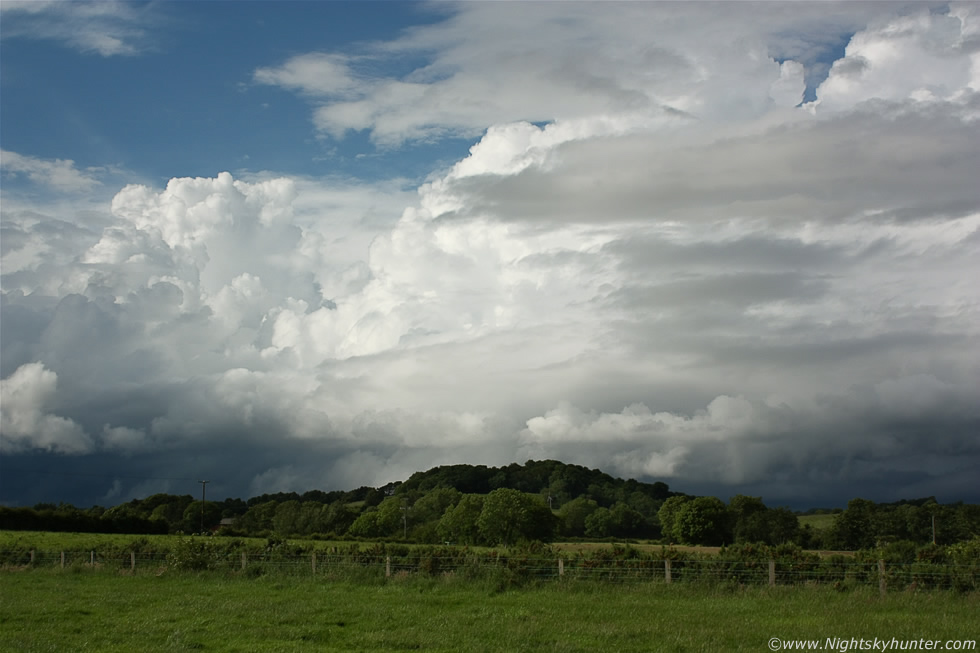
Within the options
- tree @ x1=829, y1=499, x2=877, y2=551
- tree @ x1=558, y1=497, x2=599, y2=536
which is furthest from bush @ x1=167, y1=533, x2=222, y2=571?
tree @ x1=558, y1=497, x2=599, y2=536

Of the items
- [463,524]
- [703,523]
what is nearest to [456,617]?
[463,524]

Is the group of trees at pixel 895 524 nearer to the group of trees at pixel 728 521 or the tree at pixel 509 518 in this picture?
the group of trees at pixel 728 521

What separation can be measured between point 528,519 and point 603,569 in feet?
199

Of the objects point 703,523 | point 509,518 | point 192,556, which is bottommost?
point 703,523

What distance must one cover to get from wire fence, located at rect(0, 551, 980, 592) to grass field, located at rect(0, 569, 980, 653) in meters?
1.18

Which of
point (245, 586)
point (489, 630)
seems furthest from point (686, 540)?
point (489, 630)

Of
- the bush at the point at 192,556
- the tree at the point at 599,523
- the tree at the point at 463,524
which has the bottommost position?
the tree at the point at 599,523

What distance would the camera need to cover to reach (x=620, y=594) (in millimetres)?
25359

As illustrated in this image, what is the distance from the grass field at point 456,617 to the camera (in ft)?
54.8

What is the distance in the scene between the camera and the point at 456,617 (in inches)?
805

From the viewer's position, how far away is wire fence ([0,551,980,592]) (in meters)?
25.1

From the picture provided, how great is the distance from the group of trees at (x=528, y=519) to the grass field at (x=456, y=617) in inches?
954

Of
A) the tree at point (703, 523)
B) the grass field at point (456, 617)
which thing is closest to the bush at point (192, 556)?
the grass field at point (456, 617)

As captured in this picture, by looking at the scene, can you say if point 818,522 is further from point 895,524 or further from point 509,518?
point 509,518
